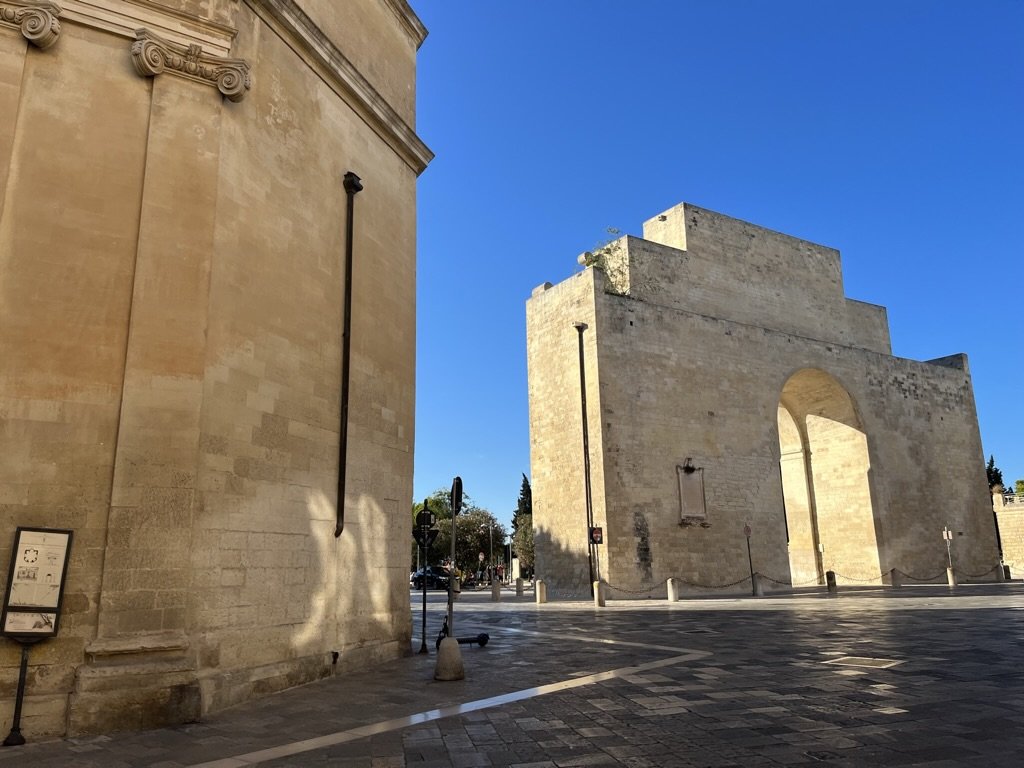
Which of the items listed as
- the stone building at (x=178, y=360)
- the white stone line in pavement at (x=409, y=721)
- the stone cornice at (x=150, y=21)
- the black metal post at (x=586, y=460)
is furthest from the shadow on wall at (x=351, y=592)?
the black metal post at (x=586, y=460)

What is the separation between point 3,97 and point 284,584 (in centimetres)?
530

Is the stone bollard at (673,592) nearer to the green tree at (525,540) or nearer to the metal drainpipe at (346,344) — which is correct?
the metal drainpipe at (346,344)

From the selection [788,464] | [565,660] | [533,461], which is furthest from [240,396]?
[788,464]

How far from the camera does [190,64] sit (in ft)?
23.4

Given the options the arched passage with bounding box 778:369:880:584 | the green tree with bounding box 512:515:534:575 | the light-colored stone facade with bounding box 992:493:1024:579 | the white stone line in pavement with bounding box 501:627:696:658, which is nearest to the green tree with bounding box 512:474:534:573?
the green tree with bounding box 512:515:534:575

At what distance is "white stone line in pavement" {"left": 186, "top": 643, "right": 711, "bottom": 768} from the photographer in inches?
Result: 187

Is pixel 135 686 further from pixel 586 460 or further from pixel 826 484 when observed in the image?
pixel 826 484

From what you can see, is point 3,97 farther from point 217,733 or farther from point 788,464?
point 788,464

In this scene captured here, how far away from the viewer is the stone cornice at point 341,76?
326 inches

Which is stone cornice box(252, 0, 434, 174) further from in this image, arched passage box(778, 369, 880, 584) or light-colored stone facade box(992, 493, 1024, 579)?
light-colored stone facade box(992, 493, 1024, 579)

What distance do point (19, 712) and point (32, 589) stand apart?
0.90 meters

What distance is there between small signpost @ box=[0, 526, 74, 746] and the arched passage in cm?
2851

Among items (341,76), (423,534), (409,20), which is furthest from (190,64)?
(423,534)

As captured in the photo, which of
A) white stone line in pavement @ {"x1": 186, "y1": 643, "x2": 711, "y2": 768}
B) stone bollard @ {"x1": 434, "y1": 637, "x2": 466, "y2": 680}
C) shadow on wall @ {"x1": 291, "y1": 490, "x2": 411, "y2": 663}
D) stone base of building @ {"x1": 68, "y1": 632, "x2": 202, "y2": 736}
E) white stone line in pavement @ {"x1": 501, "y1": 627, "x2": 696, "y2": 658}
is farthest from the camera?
white stone line in pavement @ {"x1": 501, "y1": 627, "x2": 696, "y2": 658}
